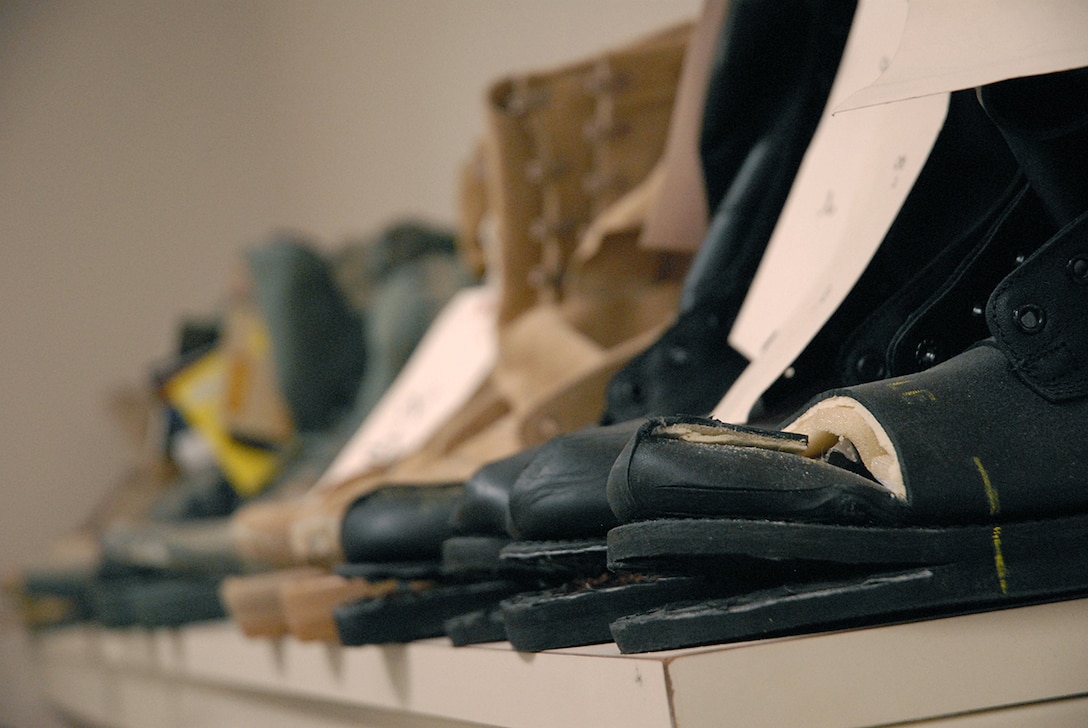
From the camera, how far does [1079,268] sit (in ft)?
1.45

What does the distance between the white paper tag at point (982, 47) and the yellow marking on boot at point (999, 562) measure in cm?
14

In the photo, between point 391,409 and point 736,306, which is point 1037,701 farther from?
Answer: point 391,409

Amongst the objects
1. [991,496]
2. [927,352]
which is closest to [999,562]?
[991,496]

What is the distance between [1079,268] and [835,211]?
0.20m

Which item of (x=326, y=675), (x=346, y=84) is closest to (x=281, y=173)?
(x=346, y=84)

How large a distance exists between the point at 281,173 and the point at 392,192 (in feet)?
1.88

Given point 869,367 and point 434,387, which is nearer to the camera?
point 869,367

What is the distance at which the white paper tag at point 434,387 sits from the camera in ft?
3.86

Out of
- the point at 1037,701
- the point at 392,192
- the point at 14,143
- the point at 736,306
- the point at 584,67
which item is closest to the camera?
the point at 1037,701

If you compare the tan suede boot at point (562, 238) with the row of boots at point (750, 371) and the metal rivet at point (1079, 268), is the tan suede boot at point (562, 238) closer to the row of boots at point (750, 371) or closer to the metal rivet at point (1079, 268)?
the row of boots at point (750, 371)

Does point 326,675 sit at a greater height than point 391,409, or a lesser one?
lesser

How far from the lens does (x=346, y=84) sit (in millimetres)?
2359

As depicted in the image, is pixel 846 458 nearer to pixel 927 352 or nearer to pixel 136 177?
pixel 927 352

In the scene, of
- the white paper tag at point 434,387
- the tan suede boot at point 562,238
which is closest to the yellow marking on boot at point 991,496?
the tan suede boot at point 562,238
